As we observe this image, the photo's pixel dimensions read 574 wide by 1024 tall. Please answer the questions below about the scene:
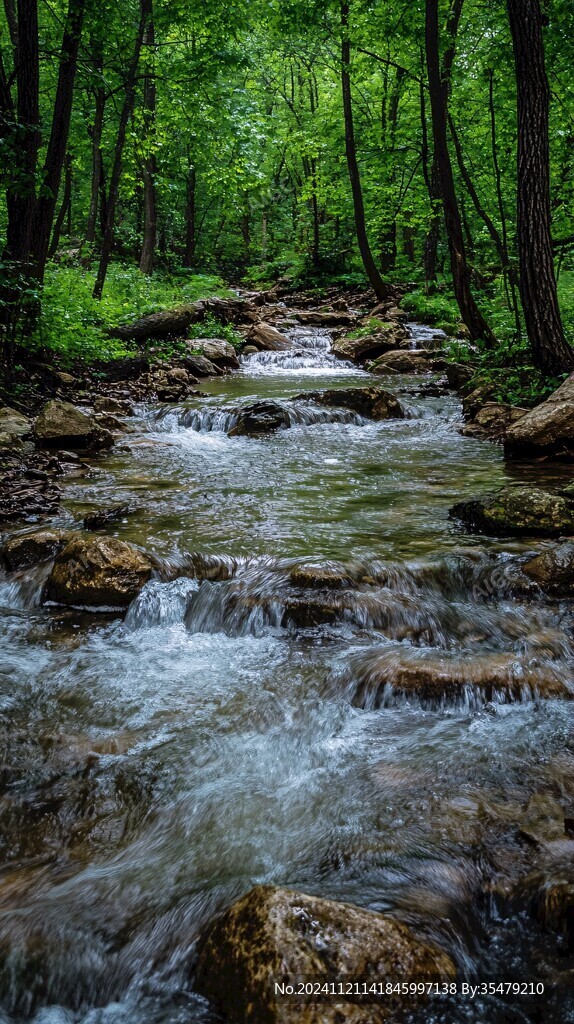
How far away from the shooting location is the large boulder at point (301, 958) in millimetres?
1880

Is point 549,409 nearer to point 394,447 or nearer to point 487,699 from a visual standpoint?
point 394,447

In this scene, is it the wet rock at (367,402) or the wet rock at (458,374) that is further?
the wet rock at (458,374)

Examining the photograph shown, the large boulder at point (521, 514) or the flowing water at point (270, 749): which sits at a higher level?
the large boulder at point (521, 514)

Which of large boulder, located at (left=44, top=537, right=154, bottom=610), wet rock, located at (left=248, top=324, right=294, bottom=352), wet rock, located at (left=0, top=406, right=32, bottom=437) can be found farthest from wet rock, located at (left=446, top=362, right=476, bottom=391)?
large boulder, located at (left=44, top=537, right=154, bottom=610)

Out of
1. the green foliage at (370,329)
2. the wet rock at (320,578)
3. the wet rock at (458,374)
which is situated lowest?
the wet rock at (320,578)

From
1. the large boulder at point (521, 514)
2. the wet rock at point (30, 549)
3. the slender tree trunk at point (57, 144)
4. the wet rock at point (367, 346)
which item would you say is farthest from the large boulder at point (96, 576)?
the wet rock at point (367, 346)

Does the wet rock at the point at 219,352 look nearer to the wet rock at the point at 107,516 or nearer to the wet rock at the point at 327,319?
the wet rock at the point at 327,319

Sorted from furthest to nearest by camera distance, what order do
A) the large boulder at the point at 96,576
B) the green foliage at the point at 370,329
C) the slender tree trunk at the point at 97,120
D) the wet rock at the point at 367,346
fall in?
1. the green foliage at the point at 370,329
2. the wet rock at the point at 367,346
3. the slender tree trunk at the point at 97,120
4. the large boulder at the point at 96,576

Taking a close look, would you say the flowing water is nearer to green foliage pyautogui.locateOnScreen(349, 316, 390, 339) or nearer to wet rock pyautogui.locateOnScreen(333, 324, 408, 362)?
wet rock pyautogui.locateOnScreen(333, 324, 408, 362)

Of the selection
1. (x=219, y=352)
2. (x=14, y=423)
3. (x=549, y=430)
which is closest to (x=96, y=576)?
(x=14, y=423)

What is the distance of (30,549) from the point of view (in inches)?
212

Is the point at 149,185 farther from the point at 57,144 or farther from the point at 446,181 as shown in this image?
the point at 446,181

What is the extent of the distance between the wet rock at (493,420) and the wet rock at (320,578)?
17.2 ft

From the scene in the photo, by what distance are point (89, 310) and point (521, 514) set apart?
10.4m
